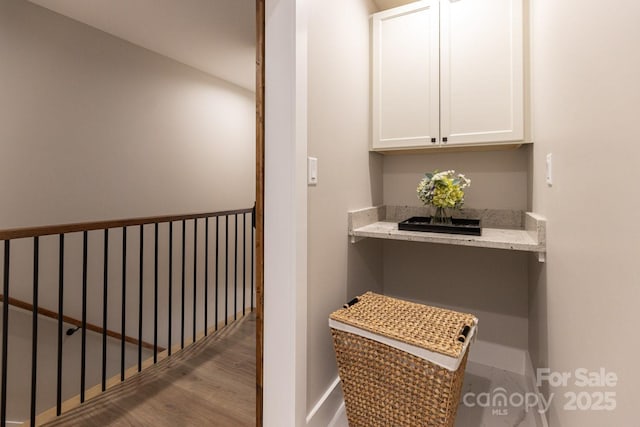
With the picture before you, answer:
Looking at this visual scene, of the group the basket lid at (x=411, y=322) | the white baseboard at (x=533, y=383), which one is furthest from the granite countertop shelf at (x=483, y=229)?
the white baseboard at (x=533, y=383)

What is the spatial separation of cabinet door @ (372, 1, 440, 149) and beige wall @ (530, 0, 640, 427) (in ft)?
1.96

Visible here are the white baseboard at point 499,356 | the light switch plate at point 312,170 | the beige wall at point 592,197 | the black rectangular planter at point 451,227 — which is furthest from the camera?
A: the white baseboard at point 499,356

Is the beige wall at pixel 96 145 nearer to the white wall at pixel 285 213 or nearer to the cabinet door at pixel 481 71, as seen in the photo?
the white wall at pixel 285 213

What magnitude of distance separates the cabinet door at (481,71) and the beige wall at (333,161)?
0.50 m

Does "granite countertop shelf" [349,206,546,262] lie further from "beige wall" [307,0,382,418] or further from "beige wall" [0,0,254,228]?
"beige wall" [0,0,254,228]

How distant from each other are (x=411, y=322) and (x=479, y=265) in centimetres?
94

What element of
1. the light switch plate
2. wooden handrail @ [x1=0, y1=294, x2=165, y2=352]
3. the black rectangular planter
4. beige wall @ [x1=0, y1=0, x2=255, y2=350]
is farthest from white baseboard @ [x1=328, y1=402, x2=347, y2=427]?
beige wall @ [x1=0, y1=0, x2=255, y2=350]

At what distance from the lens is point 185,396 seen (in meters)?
1.85

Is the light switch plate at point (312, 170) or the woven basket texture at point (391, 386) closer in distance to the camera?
the woven basket texture at point (391, 386)

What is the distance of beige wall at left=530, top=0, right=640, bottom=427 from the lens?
600 mm

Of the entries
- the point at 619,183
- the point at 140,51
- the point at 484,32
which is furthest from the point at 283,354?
the point at 140,51

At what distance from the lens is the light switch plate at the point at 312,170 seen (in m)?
1.35

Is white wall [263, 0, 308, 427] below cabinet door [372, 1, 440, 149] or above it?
below

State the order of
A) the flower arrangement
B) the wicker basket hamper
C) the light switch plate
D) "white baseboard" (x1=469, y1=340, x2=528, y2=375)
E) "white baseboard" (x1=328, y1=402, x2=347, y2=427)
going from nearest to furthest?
1. the wicker basket hamper
2. the light switch plate
3. "white baseboard" (x1=328, y1=402, x2=347, y2=427)
4. the flower arrangement
5. "white baseboard" (x1=469, y1=340, x2=528, y2=375)
